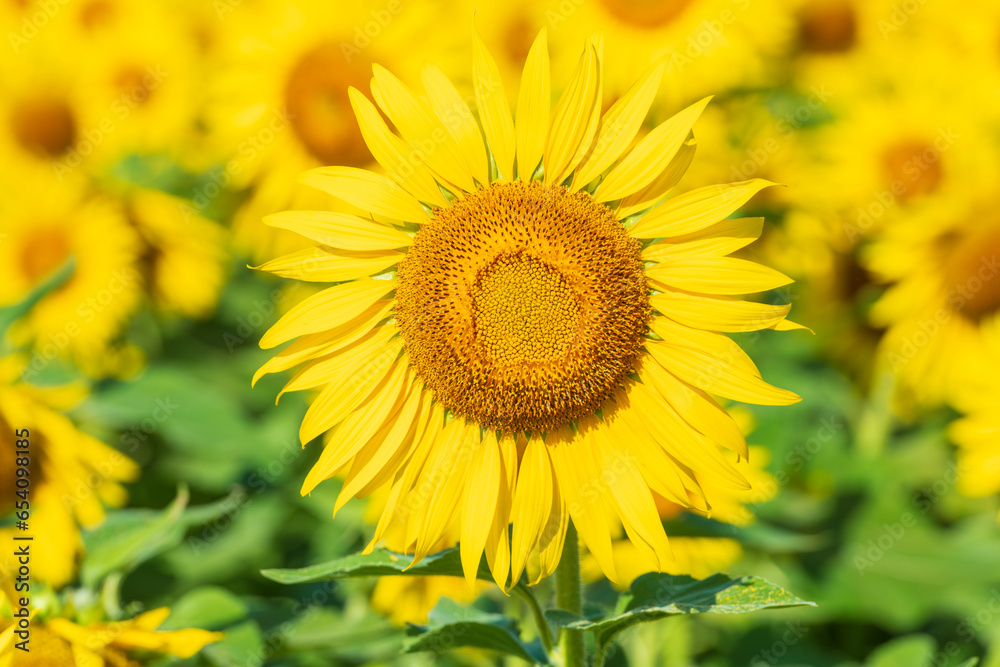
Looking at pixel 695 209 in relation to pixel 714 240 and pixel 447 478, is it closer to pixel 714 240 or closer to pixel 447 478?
pixel 714 240

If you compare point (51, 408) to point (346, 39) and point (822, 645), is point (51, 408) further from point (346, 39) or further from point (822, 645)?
point (822, 645)

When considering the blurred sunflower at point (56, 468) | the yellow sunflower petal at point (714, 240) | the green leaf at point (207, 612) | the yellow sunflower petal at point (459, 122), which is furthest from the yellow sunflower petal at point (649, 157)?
the blurred sunflower at point (56, 468)

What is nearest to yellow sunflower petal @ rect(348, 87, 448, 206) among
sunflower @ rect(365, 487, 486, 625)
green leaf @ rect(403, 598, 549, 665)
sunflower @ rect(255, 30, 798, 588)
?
sunflower @ rect(255, 30, 798, 588)

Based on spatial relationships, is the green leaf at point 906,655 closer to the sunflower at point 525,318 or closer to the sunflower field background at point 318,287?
the sunflower field background at point 318,287

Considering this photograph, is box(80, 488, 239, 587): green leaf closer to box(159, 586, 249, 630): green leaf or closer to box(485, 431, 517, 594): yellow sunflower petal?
box(159, 586, 249, 630): green leaf

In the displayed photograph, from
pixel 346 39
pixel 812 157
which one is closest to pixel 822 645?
pixel 812 157
